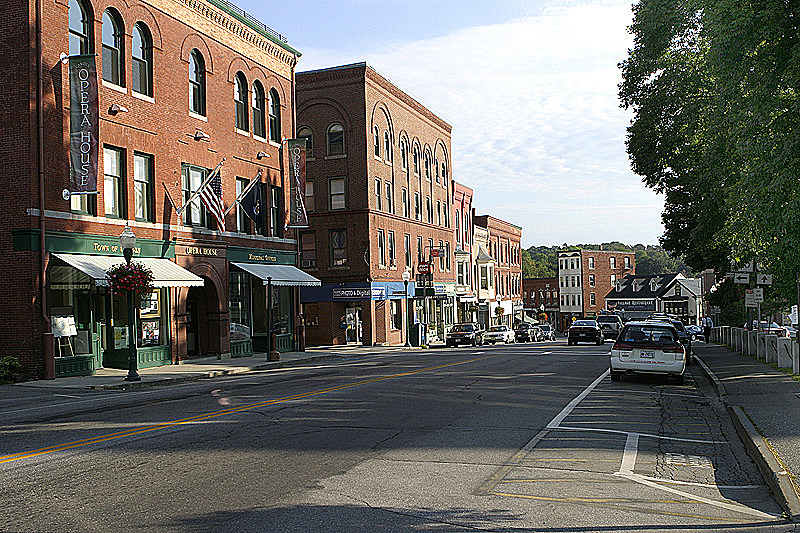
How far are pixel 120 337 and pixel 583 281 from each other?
99.3m

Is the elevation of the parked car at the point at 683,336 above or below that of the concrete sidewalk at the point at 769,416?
above

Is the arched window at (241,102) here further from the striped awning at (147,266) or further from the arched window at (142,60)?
the striped awning at (147,266)

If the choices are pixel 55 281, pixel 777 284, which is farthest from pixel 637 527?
pixel 55 281

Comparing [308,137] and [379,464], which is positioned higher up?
[308,137]

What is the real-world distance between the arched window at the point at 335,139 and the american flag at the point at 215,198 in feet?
66.7

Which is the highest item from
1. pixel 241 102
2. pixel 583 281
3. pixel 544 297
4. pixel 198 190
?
pixel 241 102

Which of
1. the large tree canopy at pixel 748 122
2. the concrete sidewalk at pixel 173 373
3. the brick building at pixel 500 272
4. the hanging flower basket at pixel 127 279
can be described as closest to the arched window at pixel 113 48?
the hanging flower basket at pixel 127 279

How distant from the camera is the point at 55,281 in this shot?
2331cm

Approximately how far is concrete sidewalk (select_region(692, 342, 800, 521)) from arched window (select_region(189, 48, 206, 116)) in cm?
2120

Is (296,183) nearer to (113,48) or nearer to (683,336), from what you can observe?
(113,48)

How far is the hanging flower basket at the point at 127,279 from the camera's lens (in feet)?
73.5

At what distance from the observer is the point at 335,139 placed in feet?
167

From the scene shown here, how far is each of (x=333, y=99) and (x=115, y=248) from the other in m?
27.7

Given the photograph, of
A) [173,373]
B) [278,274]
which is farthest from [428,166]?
[173,373]
